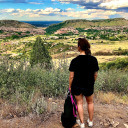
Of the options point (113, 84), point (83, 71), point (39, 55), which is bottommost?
point (39, 55)

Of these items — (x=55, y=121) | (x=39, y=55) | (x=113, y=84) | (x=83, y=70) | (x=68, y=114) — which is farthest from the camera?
(x=39, y=55)

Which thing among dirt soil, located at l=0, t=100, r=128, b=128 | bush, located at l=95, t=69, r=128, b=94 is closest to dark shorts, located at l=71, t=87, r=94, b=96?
dirt soil, located at l=0, t=100, r=128, b=128

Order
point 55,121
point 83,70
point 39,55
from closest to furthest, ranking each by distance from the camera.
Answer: point 83,70
point 55,121
point 39,55

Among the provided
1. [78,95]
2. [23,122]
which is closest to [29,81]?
[23,122]

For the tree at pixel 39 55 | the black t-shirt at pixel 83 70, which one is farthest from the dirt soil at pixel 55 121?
the tree at pixel 39 55

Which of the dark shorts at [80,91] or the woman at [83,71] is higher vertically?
the woman at [83,71]

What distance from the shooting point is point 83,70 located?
2.72 metres

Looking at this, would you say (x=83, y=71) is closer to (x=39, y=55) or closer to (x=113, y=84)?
(x=113, y=84)

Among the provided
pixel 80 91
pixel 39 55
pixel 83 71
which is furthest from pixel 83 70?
pixel 39 55

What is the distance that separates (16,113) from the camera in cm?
A: 342

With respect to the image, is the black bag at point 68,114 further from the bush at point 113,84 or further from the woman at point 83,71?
the bush at point 113,84

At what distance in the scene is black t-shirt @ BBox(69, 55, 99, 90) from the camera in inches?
106

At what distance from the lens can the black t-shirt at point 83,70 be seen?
106 inches

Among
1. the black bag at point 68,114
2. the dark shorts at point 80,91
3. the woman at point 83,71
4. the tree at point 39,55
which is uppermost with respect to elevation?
the woman at point 83,71
